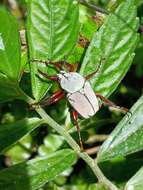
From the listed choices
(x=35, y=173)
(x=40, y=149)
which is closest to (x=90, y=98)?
(x=35, y=173)

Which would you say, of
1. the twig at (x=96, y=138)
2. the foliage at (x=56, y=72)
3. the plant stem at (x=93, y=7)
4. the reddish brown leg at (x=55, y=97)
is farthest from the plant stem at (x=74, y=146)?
the twig at (x=96, y=138)

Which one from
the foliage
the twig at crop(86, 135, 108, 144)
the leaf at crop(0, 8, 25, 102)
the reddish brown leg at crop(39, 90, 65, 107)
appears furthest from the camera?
the twig at crop(86, 135, 108, 144)

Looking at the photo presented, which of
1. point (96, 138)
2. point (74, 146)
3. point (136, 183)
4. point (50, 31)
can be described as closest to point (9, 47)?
point (50, 31)

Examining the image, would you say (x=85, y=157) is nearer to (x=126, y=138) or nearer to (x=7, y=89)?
(x=126, y=138)

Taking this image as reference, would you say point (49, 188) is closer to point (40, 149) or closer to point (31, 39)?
point (40, 149)

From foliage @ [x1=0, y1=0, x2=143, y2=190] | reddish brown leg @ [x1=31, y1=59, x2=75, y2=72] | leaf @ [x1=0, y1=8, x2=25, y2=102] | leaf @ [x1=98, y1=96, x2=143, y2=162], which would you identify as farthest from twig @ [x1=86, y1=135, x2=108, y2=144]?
leaf @ [x1=0, y1=8, x2=25, y2=102]

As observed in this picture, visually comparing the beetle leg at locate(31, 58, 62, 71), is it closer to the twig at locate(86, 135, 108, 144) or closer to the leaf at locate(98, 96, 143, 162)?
the leaf at locate(98, 96, 143, 162)

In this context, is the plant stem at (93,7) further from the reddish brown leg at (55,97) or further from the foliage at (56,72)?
the reddish brown leg at (55,97)
